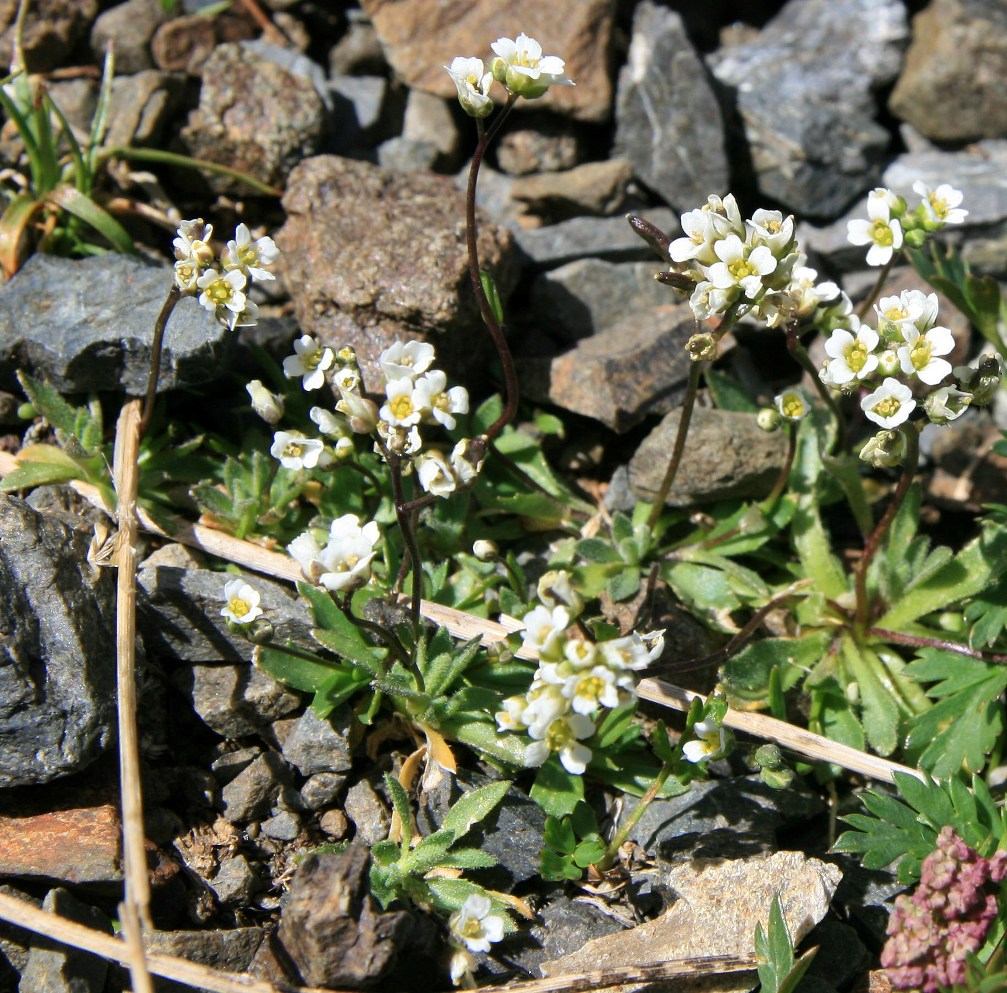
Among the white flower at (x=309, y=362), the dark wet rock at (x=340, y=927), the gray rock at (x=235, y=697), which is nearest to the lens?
the dark wet rock at (x=340, y=927)

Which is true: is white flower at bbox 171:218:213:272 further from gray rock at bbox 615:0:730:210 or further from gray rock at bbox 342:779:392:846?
gray rock at bbox 615:0:730:210

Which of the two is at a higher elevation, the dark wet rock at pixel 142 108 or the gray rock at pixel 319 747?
the dark wet rock at pixel 142 108

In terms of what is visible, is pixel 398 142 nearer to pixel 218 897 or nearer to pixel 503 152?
pixel 503 152

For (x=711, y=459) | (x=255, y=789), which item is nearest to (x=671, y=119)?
(x=711, y=459)

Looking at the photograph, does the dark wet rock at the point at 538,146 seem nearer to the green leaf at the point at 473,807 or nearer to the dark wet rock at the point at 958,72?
the dark wet rock at the point at 958,72

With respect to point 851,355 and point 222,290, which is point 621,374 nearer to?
point 851,355

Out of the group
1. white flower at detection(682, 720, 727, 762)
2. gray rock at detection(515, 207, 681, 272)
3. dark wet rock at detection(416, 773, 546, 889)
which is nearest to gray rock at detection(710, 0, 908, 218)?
gray rock at detection(515, 207, 681, 272)

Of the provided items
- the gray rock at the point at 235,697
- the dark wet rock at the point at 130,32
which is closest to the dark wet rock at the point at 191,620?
the gray rock at the point at 235,697

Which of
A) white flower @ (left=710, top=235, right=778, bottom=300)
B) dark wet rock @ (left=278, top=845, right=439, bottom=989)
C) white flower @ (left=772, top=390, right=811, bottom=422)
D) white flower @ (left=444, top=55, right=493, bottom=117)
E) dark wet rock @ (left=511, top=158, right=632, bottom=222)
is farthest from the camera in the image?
dark wet rock @ (left=511, top=158, right=632, bottom=222)
